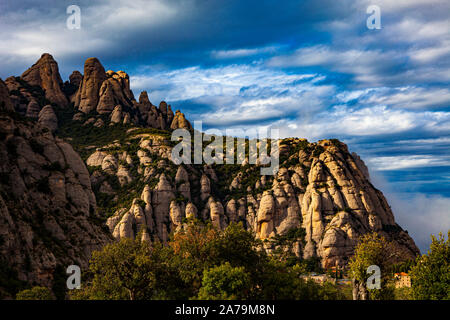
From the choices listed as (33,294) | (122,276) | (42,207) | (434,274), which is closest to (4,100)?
(42,207)

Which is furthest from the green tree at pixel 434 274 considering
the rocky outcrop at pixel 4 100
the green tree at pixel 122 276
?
the rocky outcrop at pixel 4 100

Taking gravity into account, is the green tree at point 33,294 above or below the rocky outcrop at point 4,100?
below

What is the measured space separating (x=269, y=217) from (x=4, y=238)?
107 m

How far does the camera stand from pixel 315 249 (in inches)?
5389

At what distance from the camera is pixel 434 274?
49562 mm

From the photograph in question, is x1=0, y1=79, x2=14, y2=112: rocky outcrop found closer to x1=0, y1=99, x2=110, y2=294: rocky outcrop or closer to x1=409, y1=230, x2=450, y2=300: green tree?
x1=0, y1=99, x2=110, y2=294: rocky outcrop

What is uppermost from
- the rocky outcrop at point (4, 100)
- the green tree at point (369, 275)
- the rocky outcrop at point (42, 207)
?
the rocky outcrop at point (4, 100)

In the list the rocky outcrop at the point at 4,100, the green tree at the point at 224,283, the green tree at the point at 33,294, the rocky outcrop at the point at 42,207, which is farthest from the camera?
the rocky outcrop at the point at 4,100

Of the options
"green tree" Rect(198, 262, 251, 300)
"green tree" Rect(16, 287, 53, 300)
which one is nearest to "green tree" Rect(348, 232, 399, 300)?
"green tree" Rect(198, 262, 251, 300)

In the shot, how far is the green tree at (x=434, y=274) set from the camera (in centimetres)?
4841

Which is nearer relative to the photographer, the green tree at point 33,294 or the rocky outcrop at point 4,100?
the green tree at point 33,294

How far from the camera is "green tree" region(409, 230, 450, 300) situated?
48.4 metres

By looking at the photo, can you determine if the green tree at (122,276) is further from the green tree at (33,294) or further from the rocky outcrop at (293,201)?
the rocky outcrop at (293,201)
